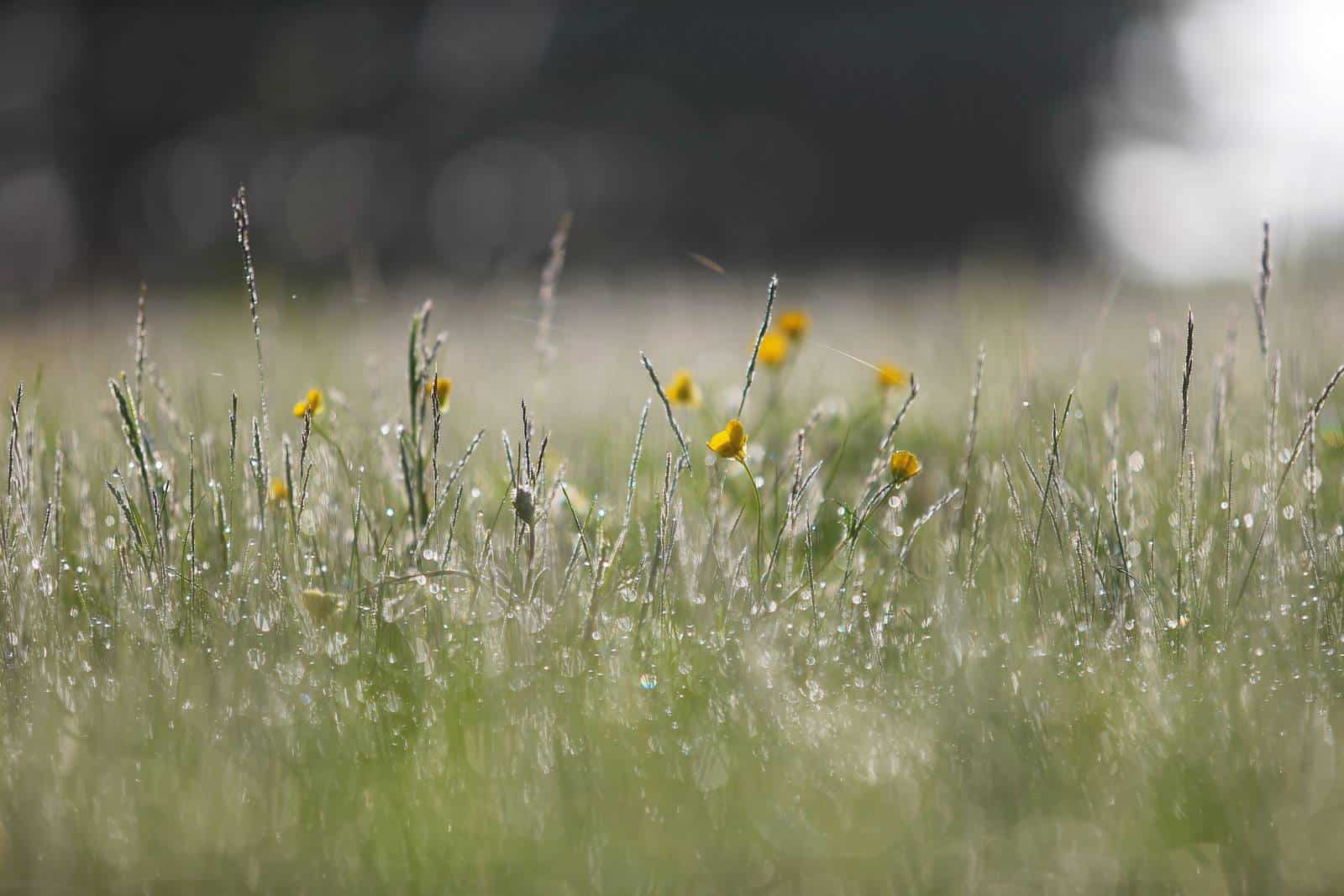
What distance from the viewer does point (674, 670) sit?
4.71 feet

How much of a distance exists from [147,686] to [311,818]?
1.14ft

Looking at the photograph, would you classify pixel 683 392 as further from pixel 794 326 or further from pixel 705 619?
pixel 705 619

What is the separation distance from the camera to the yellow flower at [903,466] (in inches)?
62.8

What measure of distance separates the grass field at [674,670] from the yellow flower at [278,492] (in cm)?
5

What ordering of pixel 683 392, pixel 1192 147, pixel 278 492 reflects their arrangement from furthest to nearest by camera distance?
pixel 1192 147 < pixel 683 392 < pixel 278 492

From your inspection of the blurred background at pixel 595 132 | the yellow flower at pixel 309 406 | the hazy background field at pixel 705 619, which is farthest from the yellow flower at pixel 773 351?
the blurred background at pixel 595 132

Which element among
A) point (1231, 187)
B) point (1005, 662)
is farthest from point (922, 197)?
point (1005, 662)

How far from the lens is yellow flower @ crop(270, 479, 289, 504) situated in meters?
1.77

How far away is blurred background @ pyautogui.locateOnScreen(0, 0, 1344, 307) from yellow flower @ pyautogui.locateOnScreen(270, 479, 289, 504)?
17.7ft

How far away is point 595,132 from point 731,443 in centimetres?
704

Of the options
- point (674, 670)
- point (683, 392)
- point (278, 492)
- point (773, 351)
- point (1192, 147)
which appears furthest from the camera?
point (1192, 147)

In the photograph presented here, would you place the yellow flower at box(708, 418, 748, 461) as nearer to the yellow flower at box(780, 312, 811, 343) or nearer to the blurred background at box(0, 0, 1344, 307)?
the yellow flower at box(780, 312, 811, 343)

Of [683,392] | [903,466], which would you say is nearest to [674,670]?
[903,466]

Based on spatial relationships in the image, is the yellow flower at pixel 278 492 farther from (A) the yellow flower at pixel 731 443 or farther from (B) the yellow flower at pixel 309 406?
(A) the yellow flower at pixel 731 443
